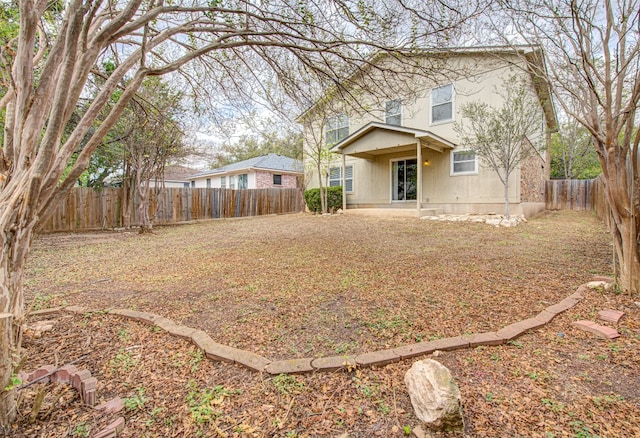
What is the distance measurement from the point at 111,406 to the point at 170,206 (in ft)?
39.4

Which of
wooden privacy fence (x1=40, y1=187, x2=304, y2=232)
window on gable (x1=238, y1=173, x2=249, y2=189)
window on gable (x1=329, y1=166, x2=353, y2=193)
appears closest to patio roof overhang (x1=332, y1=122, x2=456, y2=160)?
window on gable (x1=329, y1=166, x2=353, y2=193)

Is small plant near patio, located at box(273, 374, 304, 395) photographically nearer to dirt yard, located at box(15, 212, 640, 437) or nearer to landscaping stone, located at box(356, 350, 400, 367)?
dirt yard, located at box(15, 212, 640, 437)

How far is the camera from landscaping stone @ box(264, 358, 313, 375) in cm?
196

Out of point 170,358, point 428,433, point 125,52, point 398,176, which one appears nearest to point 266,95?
point 125,52

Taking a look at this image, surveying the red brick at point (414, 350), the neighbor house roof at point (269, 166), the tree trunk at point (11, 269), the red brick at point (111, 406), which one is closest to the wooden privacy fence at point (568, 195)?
the neighbor house roof at point (269, 166)

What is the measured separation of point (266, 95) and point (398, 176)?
30.7 feet

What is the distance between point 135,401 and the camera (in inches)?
68.4

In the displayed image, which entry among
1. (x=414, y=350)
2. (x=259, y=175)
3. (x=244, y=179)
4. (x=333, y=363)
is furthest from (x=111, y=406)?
(x=244, y=179)

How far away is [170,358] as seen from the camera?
2184 millimetres

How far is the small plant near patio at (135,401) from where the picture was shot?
5.55 feet

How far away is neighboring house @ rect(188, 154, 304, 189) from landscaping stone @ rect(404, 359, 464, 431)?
1822cm

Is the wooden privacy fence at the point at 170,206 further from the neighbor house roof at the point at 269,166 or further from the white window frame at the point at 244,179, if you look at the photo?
the white window frame at the point at 244,179

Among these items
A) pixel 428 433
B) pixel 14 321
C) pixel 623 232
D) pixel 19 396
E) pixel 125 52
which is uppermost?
pixel 125 52

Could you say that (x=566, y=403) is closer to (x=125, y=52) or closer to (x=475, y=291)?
(x=475, y=291)
